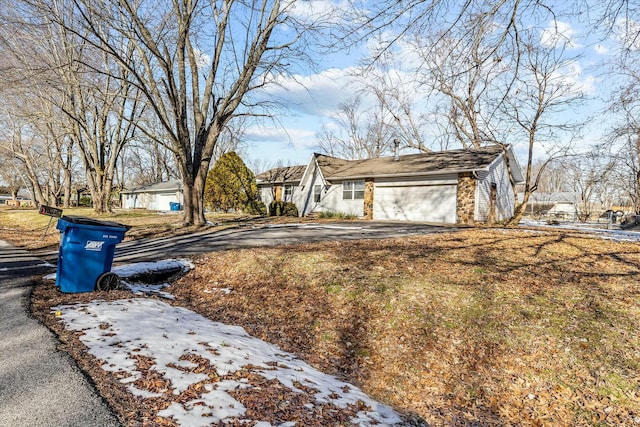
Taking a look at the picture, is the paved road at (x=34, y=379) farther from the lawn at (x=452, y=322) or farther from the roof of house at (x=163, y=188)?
the roof of house at (x=163, y=188)

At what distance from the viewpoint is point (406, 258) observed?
801cm

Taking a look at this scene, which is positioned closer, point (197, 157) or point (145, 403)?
point (145, 403)

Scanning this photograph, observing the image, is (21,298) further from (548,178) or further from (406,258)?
(548,178)

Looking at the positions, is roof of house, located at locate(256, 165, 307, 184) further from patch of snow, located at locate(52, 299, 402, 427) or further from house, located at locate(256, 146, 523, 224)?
patch of snow, located at locate(52, 299, 402, 427)

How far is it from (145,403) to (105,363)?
867 mm

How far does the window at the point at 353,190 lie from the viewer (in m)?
22.3

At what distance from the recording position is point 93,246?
217 inches

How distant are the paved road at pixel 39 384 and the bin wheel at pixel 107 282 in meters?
1.28

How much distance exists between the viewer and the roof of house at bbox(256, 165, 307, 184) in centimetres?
2722

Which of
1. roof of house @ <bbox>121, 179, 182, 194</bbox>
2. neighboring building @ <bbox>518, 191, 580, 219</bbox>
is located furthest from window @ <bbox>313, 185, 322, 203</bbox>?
neighboring building @ <bbox>518, 191, 580, 219</bbox>

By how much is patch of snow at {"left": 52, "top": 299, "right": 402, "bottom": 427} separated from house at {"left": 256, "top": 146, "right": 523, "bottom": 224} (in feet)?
50.9

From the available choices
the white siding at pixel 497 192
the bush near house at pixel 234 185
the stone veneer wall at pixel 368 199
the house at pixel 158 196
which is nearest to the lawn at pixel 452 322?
the white siding at pixel 497 192

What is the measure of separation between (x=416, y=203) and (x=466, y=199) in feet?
9.39

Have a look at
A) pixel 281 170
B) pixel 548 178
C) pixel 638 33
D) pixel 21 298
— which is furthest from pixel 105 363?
pixel 548 178
